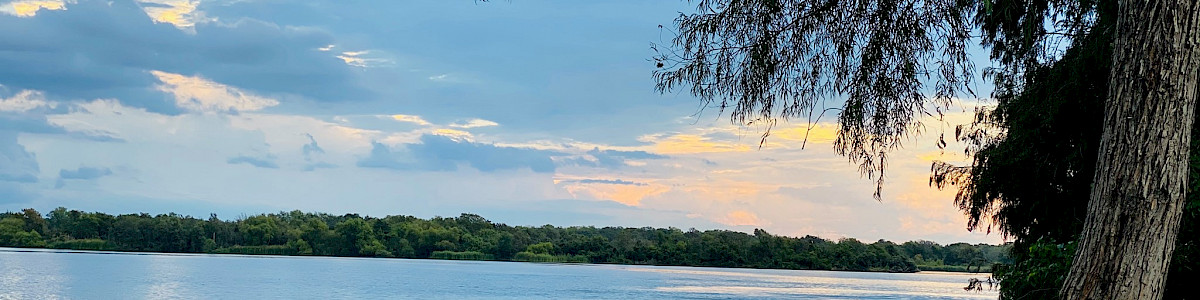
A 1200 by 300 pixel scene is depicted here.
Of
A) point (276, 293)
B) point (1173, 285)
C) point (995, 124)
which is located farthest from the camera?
point (276, 293)

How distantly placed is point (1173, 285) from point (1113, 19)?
7.31ft

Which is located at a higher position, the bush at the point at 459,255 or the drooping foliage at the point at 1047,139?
the bush at the point at 459,255

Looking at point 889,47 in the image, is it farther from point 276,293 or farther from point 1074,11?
point 276,293

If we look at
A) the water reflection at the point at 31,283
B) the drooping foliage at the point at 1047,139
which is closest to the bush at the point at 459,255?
the water reflection at the point at 31,283

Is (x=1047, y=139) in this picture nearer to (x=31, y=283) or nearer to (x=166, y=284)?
(x=31, y=283)

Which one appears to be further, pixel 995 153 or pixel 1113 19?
pixel 995 153

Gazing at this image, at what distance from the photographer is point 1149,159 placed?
3.74 meters

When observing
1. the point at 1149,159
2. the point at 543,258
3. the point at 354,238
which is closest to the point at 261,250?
the point at 354,238

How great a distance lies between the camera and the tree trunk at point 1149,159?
12.3ft

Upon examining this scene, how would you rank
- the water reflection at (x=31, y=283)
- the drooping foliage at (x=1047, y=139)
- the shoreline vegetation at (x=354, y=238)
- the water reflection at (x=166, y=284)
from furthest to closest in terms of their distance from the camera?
the shoreline vegetation at (x=354, y=238) → the water reflection at (x=166, y=284) → the water reflection at (x=31, y=283) → the drooping foliage at (x=1047, y=139)

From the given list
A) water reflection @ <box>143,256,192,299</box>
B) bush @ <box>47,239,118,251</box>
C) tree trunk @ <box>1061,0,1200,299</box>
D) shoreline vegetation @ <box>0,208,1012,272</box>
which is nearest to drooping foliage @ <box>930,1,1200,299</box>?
tree trunk @ <box>1061,0,1200,299</box>

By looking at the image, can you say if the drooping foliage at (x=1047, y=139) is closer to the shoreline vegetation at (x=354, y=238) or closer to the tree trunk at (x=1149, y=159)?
the tree trunk at (x=1149, y=159)

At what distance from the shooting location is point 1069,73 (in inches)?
252

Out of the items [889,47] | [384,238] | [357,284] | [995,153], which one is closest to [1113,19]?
[889,47]
